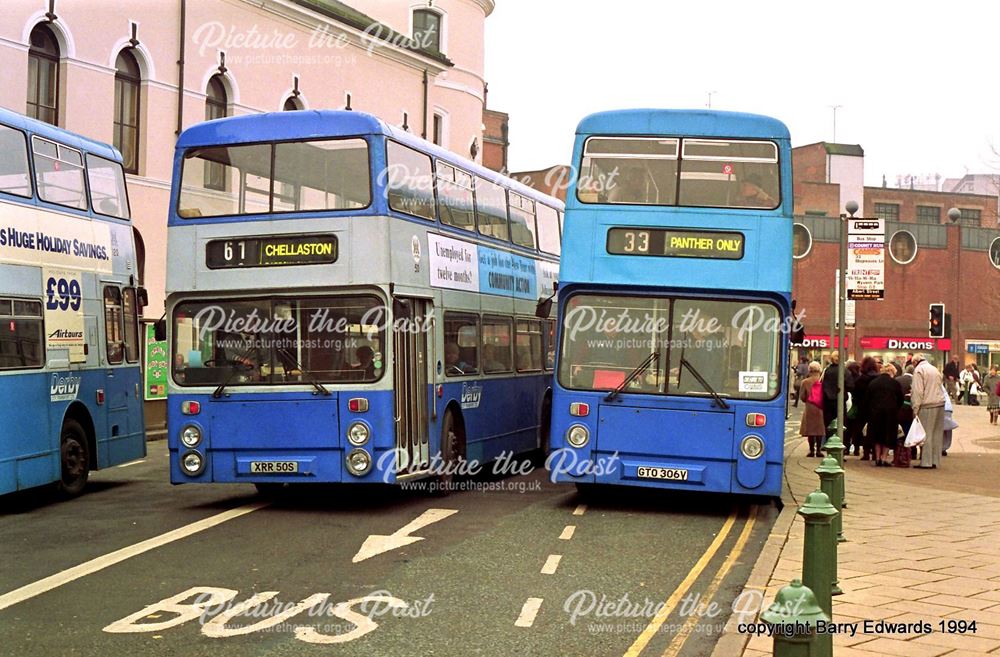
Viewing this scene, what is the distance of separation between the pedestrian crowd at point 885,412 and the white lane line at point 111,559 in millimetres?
10205

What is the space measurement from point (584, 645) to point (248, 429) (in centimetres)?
640

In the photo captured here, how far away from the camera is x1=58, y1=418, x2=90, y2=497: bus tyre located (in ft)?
49.3

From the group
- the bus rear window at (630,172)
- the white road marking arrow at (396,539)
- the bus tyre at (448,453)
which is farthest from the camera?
the bus tyre at (448,453)

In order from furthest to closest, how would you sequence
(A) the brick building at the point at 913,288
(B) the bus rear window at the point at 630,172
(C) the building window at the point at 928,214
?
(C) the building window at the point at 928,214 → (A) the brick building at the point at 913,288 → (B) the bus rear window at the point at 630,172

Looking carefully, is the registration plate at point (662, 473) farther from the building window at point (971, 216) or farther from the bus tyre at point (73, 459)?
the building window at point (971, 216)

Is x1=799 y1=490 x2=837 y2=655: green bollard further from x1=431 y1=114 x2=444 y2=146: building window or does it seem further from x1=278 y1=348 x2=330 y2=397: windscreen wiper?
x1=431 y1=114 x2=444 y2=146: building window

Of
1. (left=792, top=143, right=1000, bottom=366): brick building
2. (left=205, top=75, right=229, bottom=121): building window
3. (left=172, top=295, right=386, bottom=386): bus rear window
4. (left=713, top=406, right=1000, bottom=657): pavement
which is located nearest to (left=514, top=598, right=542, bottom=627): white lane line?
(left=713, top=406, right=1000, bottom=657): pavement

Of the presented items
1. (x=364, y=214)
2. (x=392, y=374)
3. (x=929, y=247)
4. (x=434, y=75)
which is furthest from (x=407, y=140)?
(x=929, y=247)

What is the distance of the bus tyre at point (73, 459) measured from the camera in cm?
1502

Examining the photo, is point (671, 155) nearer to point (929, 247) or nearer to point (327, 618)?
point (327, 618)

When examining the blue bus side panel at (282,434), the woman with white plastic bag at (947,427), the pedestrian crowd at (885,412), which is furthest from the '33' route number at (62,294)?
the woman with white plastic bag at (947,427)

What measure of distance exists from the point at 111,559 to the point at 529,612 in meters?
3.94

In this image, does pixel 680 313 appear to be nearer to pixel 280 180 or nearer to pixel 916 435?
pixel 280 180

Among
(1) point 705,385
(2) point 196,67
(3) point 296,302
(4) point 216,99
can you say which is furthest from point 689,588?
(4) point 216,99
